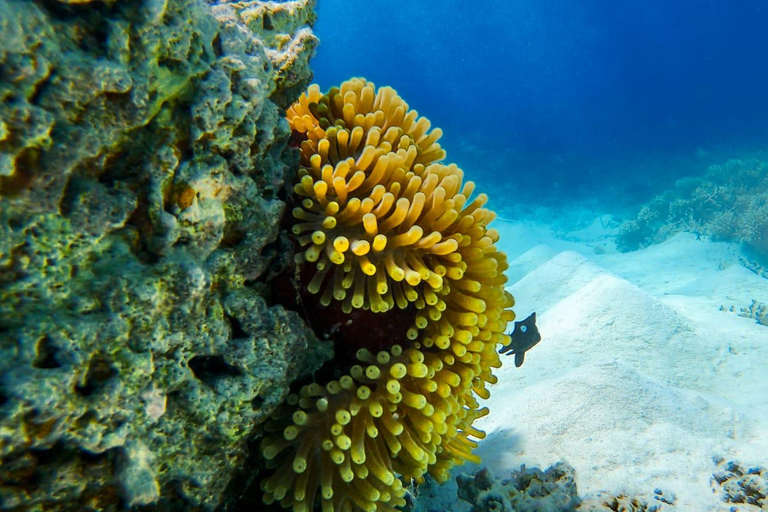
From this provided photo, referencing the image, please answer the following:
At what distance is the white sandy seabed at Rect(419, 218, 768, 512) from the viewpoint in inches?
105

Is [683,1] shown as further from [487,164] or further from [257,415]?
[257,415]

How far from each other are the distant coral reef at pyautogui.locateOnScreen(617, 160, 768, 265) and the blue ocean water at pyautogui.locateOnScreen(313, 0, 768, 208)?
3511 mm

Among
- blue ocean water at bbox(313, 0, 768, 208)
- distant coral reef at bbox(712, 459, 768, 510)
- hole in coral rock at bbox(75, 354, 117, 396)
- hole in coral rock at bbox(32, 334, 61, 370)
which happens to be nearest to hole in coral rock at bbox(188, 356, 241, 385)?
hole in coral rock at bbox(75, 354, 117, 396)

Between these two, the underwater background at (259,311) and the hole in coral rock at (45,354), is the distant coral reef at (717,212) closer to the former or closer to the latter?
the underwater background at (259,311)

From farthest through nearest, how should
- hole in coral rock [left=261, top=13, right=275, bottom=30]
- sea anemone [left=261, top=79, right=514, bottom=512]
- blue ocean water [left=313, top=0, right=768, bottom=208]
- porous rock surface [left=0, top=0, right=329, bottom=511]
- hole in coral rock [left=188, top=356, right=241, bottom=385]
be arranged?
blue ocean water [left=313, top=0, right=768, bottom=208] < hole in coral rock [left=261, top=13, right=275, bottom=30] < sea anemone [left=261, top=79, right=514, bottom=512] < hole in coral rock [left=188, top=356, right=241, bottom=385] < porous rock surface [left=0, top=0, right=329, bottom=511]

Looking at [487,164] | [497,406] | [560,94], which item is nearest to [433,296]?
[497,406]

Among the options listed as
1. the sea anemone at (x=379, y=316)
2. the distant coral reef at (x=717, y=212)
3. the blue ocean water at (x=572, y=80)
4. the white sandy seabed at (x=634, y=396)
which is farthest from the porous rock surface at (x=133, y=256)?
the blue ocean water at (x=572, y=80)

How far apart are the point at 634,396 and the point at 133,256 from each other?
12.1 feet

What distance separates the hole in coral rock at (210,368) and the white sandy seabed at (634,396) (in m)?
1.86

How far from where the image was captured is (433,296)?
5.78ft

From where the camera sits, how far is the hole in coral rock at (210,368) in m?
1.50

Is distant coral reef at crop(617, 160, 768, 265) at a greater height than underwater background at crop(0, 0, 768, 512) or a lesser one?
greater

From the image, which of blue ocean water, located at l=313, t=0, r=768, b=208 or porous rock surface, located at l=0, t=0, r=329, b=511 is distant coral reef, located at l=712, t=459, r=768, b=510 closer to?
porous rock surface, located at l=0, t=0, r=329, b=511

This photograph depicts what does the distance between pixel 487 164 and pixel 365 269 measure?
25931 millimetres
